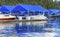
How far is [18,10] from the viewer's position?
34469mm

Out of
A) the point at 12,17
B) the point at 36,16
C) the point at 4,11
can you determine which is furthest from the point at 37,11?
the point at 4,11

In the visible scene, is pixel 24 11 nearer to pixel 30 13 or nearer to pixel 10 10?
pixel 30 13

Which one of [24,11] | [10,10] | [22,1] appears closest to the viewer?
[24,11]

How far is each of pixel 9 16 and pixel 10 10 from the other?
336 centimetres

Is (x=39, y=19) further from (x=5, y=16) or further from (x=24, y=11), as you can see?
(x=5, y=16)

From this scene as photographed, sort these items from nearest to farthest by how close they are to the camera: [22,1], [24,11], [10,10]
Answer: [24,11]
[10,10]
[22,1]

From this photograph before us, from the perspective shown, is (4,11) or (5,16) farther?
(4,11)

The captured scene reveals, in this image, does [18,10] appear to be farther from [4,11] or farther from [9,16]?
[4,11]

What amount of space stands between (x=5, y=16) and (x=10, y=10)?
3.26 metres

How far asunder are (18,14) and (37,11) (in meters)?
3.19

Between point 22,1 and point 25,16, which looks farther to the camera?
point 22,1

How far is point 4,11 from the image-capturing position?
38.5m

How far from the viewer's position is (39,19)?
118 ft

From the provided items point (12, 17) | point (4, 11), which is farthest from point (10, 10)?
point (12, 17)
